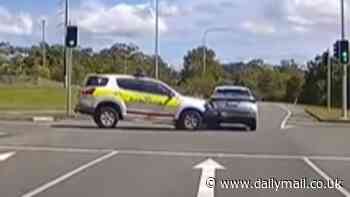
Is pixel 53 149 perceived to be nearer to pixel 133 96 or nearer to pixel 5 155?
pixel 5 155

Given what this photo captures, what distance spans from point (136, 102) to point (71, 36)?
9.42 metres

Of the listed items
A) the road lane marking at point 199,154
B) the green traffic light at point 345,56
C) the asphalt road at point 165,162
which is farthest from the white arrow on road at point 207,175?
the green traffic light at point 345,56

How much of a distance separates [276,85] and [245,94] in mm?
99151

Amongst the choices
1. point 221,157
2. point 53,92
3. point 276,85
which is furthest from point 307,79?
point 221,157

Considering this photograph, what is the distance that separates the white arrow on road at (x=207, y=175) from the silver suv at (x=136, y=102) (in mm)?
11280

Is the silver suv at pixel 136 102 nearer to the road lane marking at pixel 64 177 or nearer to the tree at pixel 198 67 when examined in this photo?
the road lane marking at pixel 64 177

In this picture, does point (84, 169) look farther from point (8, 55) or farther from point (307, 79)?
point (8, 55)

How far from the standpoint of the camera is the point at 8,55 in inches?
4951

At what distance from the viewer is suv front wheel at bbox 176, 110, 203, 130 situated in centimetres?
2889

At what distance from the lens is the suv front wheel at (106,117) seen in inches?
1150

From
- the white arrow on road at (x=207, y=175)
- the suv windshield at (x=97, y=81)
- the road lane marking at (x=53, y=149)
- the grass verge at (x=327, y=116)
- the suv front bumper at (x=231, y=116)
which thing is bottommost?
the white arrow on road at (x=207, y=175)

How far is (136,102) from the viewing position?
29.2 m

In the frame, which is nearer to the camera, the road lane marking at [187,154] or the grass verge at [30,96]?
the road lane marking at [187,154]

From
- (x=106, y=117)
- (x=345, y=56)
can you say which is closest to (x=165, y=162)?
(x=106, y=117)
